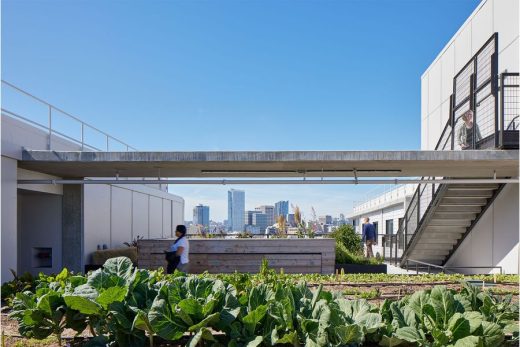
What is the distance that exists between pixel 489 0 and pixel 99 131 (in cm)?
1357

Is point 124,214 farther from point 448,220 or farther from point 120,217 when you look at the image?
point 448,220

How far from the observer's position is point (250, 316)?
3.51 metres

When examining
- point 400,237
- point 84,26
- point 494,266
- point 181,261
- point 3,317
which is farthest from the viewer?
point 400,237

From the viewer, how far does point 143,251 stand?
12.5 meters

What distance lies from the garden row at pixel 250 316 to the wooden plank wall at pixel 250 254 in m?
8.25

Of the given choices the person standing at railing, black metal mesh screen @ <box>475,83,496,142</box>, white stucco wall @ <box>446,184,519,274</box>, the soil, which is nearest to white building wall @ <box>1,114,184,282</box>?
the soil

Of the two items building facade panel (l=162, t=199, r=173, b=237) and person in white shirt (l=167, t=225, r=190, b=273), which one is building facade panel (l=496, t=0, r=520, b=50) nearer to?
person in white shirt (l=167, t=225, r=190, b=273)

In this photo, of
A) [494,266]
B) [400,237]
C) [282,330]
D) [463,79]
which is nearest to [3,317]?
[282,330]

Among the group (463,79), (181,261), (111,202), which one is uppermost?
(463,79)

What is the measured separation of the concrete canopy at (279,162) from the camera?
8875 mm

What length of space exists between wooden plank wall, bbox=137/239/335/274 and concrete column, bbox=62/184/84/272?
5.64ft

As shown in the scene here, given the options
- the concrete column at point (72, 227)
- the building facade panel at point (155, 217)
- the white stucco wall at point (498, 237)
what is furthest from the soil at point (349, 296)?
the building facade panel at point (155, 217)

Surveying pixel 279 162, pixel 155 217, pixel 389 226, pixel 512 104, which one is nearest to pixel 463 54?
pixel 512 104

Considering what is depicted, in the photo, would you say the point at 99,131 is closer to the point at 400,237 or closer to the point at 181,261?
the point at 181,261
